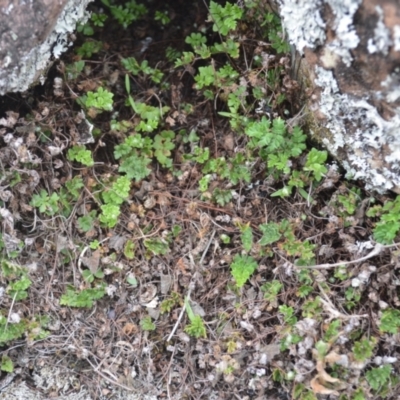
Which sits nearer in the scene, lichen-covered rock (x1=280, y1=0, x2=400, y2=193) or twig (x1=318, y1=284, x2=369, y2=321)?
lichen-covered rock (x1=280, y1=0, x2=400, y2=193)

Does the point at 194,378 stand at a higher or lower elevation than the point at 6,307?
lower

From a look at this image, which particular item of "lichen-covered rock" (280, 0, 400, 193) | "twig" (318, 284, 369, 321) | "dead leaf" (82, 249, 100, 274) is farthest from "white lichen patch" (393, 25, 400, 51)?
"dead leaf" (82, 249, 100, 274)

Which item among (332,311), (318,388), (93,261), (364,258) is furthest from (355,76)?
(93,261)

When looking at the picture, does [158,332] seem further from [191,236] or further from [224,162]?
[224,162]

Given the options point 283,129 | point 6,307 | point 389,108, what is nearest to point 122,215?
point 6,307

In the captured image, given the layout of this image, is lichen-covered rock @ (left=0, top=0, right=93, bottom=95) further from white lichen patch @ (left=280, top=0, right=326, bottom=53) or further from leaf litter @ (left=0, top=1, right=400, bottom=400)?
white lichen patch @ (left=280, top=0, right=326, bottom=53)

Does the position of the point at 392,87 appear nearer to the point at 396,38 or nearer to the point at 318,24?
the point at 396,38

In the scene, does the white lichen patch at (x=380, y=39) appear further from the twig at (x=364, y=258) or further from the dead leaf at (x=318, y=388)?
the dead leaf at (x=318, y=388)
